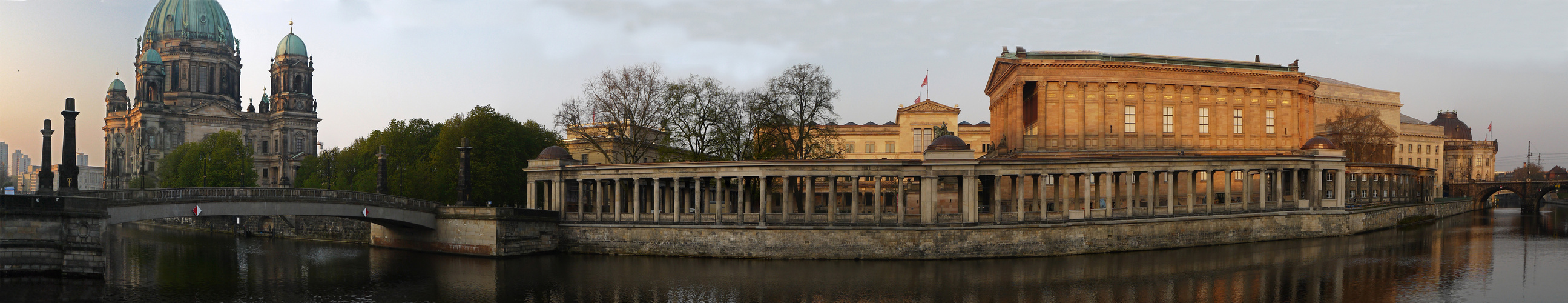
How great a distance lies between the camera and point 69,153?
40844mm

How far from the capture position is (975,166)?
43188 millimetres

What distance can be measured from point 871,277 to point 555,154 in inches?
846

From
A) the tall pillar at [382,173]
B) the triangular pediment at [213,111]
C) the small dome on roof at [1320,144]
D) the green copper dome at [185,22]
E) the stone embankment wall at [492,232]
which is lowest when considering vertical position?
the stone embankment wall at [492,232]

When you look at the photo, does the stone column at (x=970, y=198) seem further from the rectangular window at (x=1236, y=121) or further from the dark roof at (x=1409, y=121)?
the dark roof at (x=1409, y=121)

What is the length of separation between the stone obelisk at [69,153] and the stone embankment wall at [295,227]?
14.0 m

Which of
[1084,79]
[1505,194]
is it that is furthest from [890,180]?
[1505,194]

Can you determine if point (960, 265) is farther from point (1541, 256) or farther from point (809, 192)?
point (1541, 256)

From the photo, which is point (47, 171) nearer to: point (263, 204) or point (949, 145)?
point (263, 204)

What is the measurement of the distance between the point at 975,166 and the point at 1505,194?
150m

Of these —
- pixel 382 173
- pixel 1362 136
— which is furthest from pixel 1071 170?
pixel 1362 136

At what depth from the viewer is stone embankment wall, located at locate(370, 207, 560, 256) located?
46.6 m

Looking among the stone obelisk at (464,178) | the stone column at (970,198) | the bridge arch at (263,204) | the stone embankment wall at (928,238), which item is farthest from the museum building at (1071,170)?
the bridge arch at (263,204)

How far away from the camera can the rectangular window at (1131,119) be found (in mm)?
66375

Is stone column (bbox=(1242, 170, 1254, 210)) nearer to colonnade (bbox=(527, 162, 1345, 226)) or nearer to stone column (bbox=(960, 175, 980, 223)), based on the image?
colonnade (bbox=(527, 162, 1345, 226))
